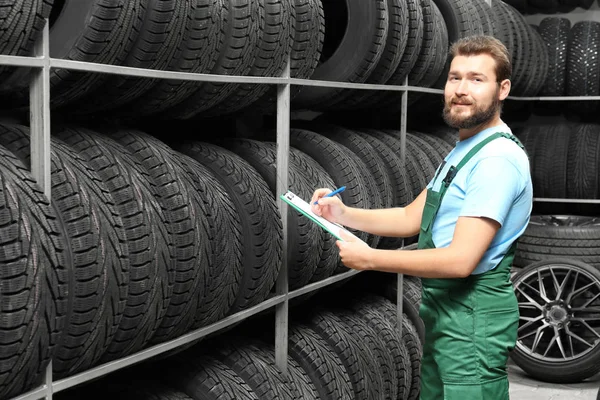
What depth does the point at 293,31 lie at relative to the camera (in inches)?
126

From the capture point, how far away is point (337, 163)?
12.4ft

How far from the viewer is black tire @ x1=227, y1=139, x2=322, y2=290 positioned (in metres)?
3.24

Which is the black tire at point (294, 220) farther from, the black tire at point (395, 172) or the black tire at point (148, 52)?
the black tire at point (395, 172)

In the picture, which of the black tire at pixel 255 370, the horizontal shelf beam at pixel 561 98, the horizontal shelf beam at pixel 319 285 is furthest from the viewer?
the horizontal shelf beam at pixel 561 98

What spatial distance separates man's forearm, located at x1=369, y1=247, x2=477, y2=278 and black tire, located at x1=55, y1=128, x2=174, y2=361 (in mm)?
649

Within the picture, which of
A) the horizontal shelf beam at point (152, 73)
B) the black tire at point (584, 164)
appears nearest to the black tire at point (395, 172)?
the horizontal shelf beam at point (152, 73)

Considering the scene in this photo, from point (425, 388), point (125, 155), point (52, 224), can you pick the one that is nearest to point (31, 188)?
point (52, 224)

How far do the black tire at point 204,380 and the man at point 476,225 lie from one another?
2.07 ft

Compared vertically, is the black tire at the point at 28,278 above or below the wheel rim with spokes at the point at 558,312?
above

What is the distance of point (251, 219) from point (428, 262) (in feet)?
2.10

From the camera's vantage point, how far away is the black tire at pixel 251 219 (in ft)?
9.64

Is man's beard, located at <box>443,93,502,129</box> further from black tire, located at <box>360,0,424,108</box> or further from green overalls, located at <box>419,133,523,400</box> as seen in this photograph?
black tire, located at <box>360,0,424,108</box>

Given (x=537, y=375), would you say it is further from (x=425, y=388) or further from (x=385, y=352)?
(x=425, y=388)

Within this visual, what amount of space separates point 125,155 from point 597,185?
530 cm
